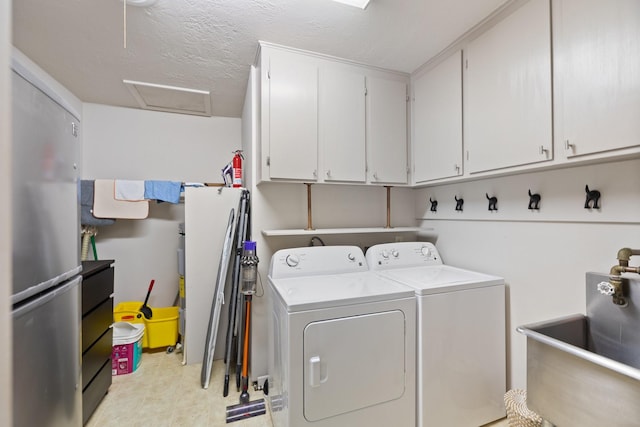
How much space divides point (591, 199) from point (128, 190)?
11.9ft

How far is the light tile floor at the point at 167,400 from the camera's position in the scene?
5.75ft

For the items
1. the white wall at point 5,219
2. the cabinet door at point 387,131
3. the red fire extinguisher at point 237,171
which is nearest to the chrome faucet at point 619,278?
the cabinet door at point 387,131

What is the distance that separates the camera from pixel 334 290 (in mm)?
1589

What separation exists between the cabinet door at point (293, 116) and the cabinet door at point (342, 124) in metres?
0.08

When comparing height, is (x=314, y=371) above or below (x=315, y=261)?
below

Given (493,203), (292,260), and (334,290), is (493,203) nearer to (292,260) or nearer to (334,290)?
(334,290)

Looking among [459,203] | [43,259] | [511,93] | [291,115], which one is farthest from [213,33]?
[459,203]

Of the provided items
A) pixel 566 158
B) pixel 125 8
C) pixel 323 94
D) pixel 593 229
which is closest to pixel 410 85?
pixel 323 94

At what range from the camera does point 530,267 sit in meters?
1.71

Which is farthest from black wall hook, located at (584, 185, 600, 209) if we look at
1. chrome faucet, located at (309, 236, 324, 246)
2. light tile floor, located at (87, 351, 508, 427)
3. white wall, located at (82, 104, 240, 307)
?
white wall, located at (82, 104, 240, 307)

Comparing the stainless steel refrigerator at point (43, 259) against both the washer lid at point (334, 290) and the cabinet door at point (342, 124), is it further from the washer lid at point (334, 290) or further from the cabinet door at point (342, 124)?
the cabinet door at point (342, 124)

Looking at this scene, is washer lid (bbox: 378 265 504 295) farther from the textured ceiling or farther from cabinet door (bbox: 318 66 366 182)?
the textured ceiling

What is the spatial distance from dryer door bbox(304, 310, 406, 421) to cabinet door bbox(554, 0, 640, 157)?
1.28 m

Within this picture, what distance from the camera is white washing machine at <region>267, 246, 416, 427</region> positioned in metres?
1.35
